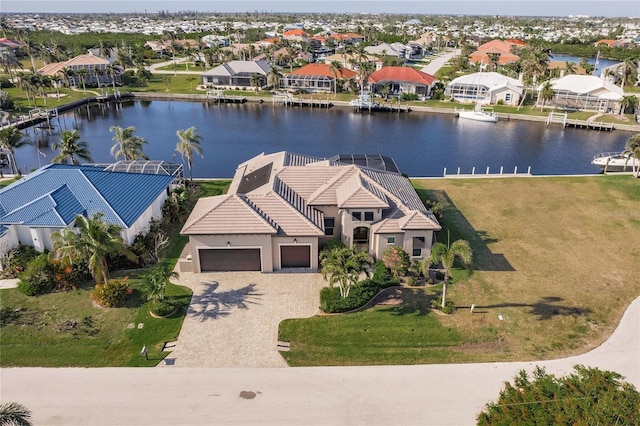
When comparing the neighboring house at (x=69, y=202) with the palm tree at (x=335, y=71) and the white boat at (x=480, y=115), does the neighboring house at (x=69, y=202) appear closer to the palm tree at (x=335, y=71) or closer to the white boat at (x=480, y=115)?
the white boat at (x=480, y=115)

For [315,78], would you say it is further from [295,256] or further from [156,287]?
[156,287]

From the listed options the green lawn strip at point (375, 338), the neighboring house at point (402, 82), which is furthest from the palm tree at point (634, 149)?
the neighboring house at point (402, 82)

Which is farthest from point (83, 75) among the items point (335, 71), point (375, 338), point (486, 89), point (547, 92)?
point (375, 338)

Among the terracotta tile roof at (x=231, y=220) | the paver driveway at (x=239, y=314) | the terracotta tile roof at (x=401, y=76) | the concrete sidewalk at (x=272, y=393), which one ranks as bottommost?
the concrete sidewalk at (x=272, y=393)

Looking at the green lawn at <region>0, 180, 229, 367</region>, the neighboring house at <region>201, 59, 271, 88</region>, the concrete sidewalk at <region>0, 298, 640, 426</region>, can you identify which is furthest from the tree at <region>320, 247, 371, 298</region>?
the neighboring house at <region>201, 59, 271, 88</region>

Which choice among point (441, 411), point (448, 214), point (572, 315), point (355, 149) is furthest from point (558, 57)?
point (441, 411)

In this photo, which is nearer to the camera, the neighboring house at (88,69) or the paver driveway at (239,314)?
the paver driveway at (239,314)

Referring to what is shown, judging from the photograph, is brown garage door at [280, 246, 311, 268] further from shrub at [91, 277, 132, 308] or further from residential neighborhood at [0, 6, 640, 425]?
shrub at [91, 277, 132, 308]
